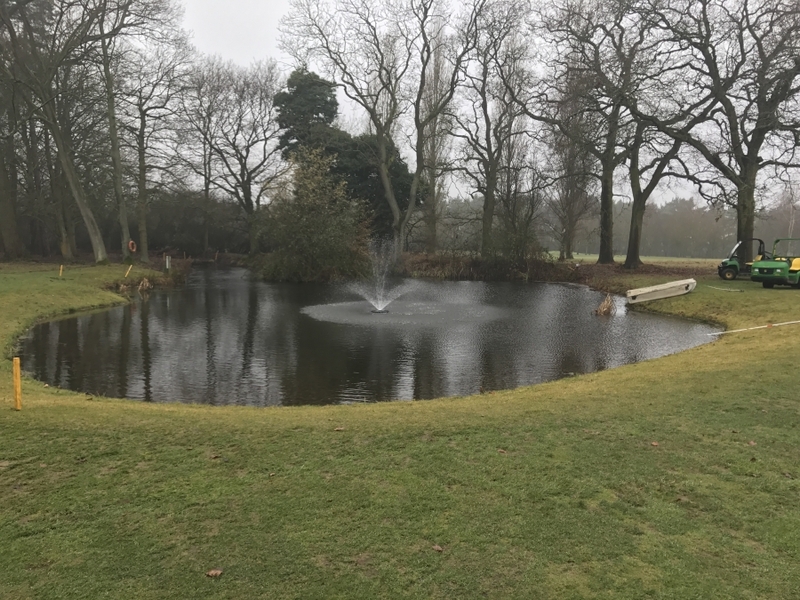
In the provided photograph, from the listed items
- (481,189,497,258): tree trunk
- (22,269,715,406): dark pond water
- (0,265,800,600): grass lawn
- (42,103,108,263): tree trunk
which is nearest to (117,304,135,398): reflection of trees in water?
(22,269,715,406): dark pond water

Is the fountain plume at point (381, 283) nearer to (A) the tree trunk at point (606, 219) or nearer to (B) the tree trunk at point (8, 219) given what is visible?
(A) the tree trunk at point (606, 219)

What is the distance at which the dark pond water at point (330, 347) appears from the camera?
33.2ft

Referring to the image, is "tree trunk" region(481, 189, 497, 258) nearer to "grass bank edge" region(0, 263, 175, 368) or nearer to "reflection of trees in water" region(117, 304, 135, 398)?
"grass bank edge" region(0, 263, 175, 368)

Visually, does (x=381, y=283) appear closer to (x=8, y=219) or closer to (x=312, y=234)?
(x=312, y=234)

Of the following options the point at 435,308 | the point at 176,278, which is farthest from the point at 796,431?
the point at 176,278

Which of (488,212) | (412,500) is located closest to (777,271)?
(488,212)

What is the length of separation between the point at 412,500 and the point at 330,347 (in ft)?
30.2

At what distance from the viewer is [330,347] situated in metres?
13.4

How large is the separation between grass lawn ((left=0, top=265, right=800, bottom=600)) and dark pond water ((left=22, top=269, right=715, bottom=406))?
2.83 meters

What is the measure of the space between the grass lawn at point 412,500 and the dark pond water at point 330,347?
2835 millimetres

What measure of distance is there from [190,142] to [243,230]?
14.8m

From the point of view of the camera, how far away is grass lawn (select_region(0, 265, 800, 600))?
3369 millimetres

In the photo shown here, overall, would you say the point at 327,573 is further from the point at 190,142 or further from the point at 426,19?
the point at 426,19

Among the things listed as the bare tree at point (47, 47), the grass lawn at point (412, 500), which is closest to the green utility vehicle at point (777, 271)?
the grass lawn at point (412, 500)
